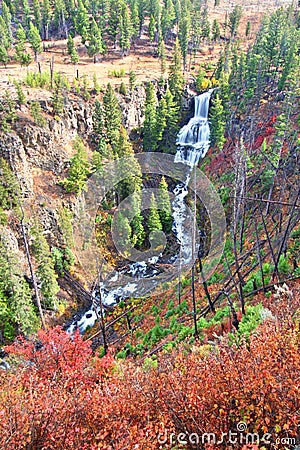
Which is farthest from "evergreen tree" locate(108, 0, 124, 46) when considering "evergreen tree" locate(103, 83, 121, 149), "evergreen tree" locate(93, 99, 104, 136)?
"evergreen tree" locate(93, 99, 104, 136)

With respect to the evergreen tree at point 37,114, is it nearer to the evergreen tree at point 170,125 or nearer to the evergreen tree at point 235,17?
the evergreen tree at point 170,125

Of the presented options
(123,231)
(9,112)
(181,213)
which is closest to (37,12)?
(9,112)

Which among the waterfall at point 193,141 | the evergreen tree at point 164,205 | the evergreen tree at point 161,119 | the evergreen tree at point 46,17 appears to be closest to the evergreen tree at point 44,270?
the evergreen tree at point 164,205

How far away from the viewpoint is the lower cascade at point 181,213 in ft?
113

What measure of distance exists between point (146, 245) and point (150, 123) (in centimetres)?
1912

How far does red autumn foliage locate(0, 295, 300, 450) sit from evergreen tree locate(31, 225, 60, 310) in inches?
782

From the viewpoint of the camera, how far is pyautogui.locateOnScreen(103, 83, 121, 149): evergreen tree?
4500 centimetres

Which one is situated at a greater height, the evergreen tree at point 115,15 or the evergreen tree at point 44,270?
the evergreen tree at point 115,15

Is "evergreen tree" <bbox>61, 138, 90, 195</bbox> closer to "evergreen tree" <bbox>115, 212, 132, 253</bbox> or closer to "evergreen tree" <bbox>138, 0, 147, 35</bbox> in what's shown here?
"evergreen tree" <bbox>115, 212, 132, 253</bbox>

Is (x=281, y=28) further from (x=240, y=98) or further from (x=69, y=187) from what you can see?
(x=69, y=187)

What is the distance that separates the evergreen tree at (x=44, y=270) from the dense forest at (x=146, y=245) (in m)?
0.17

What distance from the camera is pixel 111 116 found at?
4519 centimetres

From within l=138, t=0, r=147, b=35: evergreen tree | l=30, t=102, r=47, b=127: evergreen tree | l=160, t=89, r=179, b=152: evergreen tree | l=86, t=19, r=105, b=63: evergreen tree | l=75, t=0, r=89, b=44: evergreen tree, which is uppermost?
l=138, t=0, r=147, b=35: evergreen tree

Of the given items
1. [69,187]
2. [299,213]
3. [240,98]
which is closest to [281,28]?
[240,98]
